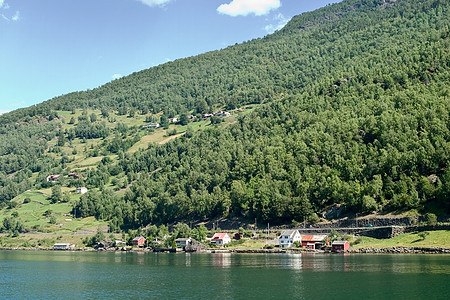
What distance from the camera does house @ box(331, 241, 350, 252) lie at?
11325 centimetres

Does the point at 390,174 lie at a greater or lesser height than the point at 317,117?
lesser

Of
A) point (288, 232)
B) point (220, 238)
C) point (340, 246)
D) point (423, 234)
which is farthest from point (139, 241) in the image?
point (423, 234)

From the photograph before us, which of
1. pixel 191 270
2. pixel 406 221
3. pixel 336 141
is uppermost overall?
pixel 336 141

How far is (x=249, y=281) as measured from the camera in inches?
2682

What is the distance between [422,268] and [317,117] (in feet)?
402

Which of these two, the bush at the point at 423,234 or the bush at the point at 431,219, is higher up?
the bush at the point at 431,219

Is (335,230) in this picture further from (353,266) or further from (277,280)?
(277,280)

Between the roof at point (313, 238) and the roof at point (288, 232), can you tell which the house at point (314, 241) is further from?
the roof at point (288, 232)

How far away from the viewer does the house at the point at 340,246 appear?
113 metres

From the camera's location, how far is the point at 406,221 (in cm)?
11250

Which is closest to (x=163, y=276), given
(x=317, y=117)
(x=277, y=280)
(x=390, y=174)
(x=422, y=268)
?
(x=277, y=280)

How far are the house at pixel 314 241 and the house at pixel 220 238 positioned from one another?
23731 millimetres

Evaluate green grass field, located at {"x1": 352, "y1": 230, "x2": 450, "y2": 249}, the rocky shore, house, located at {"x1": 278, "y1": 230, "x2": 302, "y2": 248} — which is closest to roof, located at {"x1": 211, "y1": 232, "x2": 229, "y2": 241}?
house, located at {"x1": 278, "y1": 230, "x2": 302, "y2": 248}

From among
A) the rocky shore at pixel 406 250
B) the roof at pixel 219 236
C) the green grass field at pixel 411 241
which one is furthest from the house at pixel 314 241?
the roof at pixel 219 236
